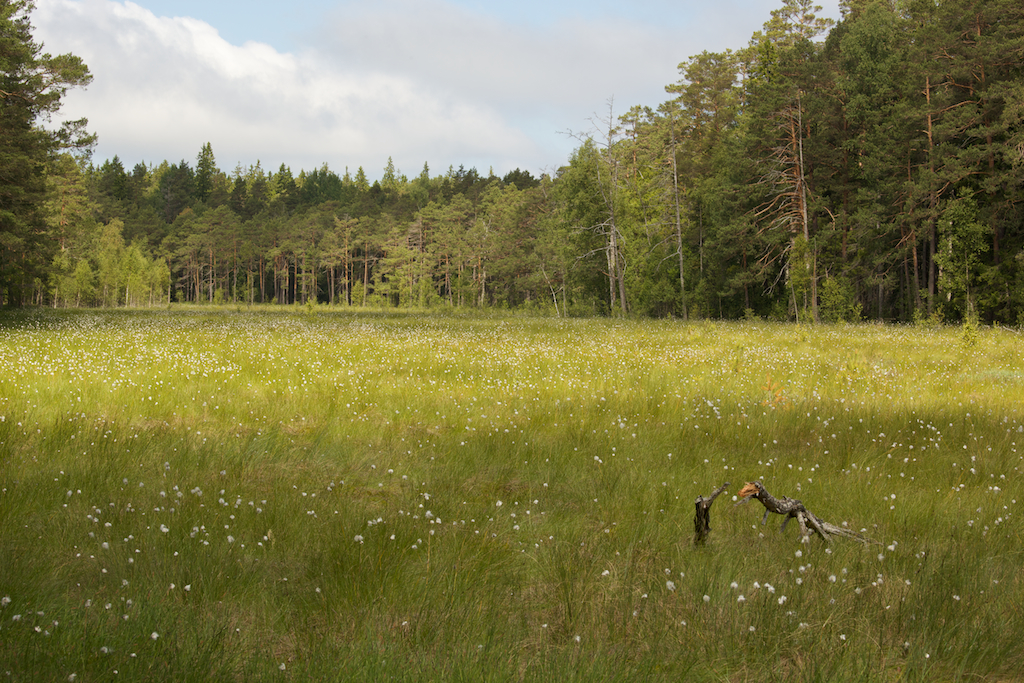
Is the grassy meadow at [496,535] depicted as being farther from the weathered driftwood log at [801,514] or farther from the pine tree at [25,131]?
the pine tree at [25,131]

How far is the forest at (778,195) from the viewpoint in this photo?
30.8 meters

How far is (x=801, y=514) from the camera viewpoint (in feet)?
13.9

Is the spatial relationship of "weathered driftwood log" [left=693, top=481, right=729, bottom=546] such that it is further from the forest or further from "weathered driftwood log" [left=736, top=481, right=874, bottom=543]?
the forest

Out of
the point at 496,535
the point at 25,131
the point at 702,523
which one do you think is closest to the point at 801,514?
the point at 702,523

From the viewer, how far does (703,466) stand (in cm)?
638

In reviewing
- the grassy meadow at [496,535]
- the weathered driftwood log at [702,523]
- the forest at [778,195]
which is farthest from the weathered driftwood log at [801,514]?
the forest at [778,195]

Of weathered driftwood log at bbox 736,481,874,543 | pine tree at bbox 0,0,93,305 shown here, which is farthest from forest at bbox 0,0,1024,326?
weathered driftwood log at bbox 736,481,874,543

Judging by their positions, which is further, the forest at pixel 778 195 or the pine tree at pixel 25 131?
the forest at pixel 778 195

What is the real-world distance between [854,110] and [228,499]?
1728 inches

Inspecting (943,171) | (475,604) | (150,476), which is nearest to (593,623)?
(475,604)

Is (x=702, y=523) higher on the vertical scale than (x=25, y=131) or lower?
lower

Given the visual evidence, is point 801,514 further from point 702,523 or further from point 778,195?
point 778,195

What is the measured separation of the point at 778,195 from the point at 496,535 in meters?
40.8

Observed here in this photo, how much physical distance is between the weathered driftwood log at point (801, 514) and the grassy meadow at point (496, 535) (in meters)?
0.09
